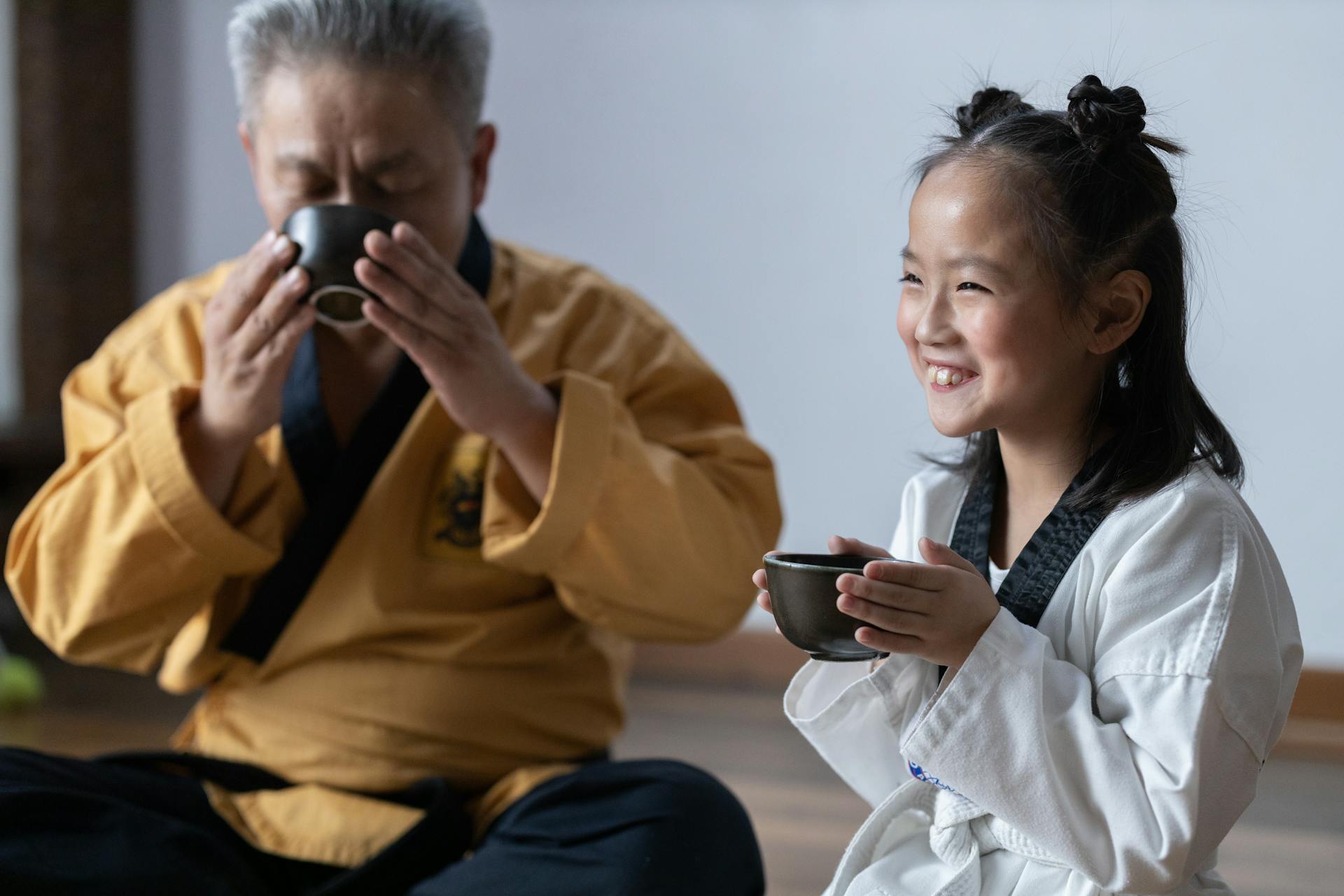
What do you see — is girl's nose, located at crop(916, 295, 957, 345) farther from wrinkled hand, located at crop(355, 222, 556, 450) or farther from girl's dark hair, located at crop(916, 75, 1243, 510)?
wrinkled hand, located at crop(355, 222, 556, 450)

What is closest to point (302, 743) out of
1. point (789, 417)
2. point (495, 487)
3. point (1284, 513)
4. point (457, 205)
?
point (495, 487)

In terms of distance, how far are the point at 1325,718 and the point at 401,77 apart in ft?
7.97

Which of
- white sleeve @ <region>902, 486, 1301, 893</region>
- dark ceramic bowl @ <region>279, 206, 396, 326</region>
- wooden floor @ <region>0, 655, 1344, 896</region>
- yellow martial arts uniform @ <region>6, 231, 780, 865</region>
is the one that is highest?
dark ceramic bowl @ <region>279, 206, 396, 326</region>

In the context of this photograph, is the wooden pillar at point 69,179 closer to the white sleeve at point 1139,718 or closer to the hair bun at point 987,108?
the hair bun at point 987,108

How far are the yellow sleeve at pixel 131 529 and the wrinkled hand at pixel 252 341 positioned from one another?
0.19 feet

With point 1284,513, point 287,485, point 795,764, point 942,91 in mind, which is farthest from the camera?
point 942,91

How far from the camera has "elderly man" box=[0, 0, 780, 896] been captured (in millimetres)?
1378

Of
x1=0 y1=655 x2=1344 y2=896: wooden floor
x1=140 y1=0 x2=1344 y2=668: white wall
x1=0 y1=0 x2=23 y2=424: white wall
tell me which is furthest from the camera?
x1=0 y1=0 x2=23 y2=424: white wall

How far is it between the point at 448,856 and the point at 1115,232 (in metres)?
0.94

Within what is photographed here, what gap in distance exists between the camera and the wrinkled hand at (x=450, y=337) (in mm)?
1357

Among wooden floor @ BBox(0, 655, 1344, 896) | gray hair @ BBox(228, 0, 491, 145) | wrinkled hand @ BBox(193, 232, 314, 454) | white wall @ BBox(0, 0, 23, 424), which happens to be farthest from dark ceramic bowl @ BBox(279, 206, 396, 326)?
white wall @ BBox(0, 0, 23, 424)

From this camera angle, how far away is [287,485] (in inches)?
61.7

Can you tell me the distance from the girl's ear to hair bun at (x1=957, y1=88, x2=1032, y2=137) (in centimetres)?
16

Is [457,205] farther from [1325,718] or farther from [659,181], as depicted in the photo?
[1325,718]
